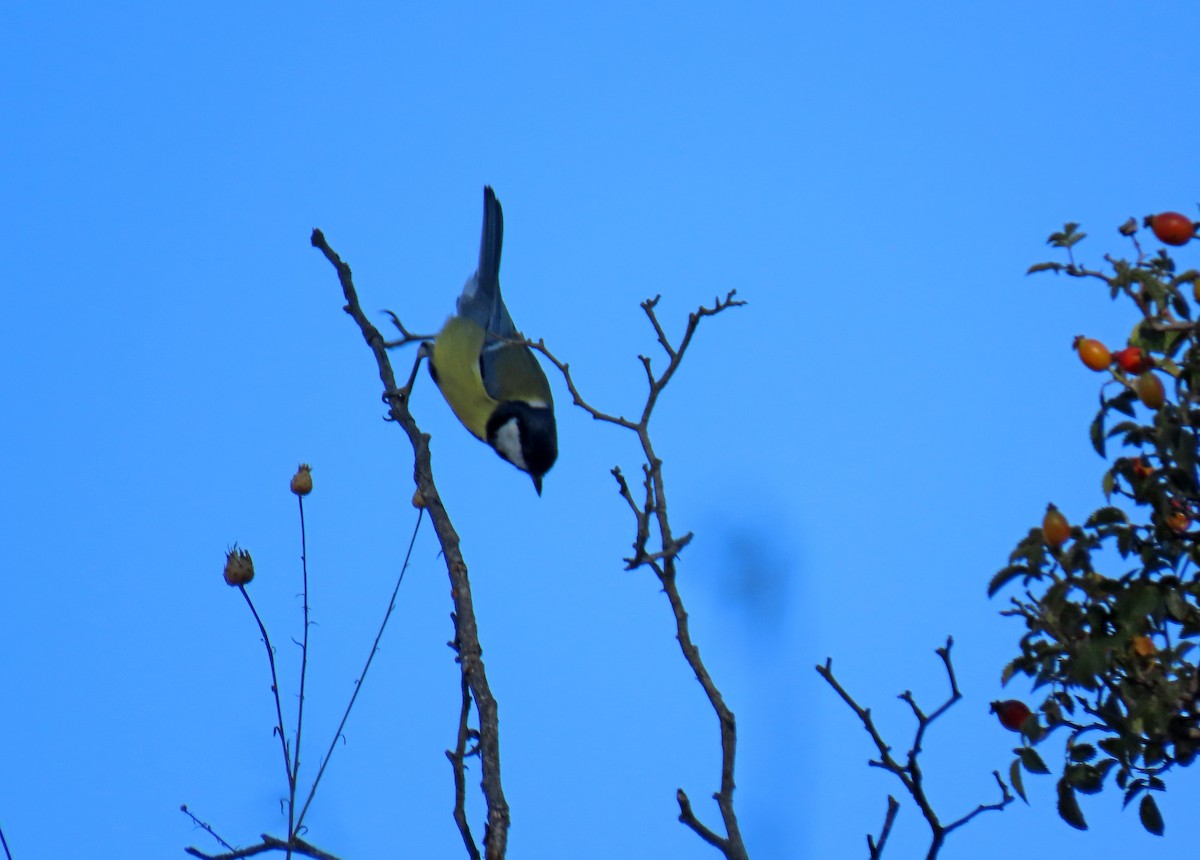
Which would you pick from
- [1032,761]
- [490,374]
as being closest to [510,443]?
[490,374]

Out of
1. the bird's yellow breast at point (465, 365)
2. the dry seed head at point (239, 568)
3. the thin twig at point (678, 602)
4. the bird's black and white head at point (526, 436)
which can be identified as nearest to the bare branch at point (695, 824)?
the thin twig at point (678, 602)

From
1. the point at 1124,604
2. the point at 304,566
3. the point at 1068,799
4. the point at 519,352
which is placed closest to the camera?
the point at 1124,604

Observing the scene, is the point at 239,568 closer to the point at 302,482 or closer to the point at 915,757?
the point at 302,482

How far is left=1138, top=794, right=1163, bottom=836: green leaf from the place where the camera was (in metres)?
1.49

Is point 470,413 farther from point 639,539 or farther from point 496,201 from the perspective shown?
point 639,539

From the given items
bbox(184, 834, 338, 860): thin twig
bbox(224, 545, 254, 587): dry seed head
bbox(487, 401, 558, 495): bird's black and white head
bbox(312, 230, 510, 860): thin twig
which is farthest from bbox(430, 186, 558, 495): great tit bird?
bbox(184, 834, 338, 860): thin twig

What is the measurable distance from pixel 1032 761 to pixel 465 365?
276cm

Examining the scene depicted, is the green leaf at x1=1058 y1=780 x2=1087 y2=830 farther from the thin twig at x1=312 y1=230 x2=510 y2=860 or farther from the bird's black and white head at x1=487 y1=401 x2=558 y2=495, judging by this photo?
the bird's black and white head at x1=487 y1=401 x2=558 y2=495

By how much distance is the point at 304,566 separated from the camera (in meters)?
2.10

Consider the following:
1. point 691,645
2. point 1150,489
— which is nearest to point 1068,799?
point 1150,489

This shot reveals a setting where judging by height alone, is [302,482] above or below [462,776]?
above

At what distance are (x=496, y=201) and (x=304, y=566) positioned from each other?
2334mm

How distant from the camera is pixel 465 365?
404 centimetres

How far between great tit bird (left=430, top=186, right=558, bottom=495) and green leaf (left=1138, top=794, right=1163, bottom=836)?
253 centimetres
